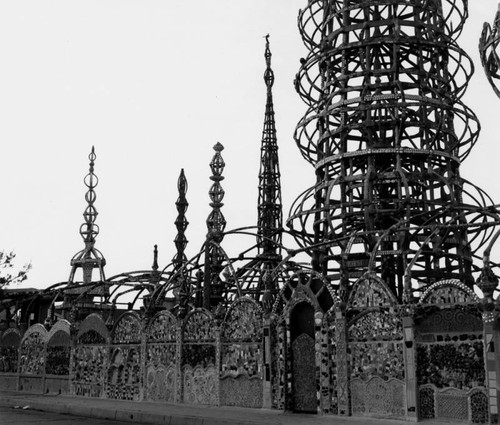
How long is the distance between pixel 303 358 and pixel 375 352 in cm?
250

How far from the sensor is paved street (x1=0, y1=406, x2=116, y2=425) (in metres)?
18.9

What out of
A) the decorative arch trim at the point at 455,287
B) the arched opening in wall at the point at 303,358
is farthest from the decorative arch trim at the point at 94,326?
the decorative arch trim at the point at 455,287

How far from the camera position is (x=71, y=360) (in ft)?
86.7

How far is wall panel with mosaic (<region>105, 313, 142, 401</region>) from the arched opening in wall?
618 centimetres

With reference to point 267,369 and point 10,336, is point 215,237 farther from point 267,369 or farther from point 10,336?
point 10,336

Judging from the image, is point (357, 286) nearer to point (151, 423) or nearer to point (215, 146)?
point (151, 423)

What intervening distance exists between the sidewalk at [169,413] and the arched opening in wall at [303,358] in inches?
20.8

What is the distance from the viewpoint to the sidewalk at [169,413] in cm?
1727

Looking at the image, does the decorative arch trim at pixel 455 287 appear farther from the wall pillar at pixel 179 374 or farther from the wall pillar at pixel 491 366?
the wall pillar at pixel 179 374

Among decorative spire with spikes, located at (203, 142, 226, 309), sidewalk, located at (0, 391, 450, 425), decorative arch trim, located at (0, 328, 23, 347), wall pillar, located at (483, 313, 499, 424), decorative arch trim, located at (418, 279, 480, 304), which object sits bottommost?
sidewalk, located at (0, 391, 450, 425)

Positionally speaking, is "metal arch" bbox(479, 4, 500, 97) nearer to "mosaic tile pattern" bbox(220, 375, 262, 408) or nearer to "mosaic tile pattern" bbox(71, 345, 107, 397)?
"mosaic tile pattern" bbox(220, 375, 262, 408)

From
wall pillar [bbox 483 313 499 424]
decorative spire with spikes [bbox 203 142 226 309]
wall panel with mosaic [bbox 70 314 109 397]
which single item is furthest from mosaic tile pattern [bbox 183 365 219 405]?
wall pillar [bbox 483 313 499 424]

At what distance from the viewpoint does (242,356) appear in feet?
68.1

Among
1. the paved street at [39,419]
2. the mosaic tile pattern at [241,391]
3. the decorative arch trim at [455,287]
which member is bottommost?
the paved street at [39,419]
